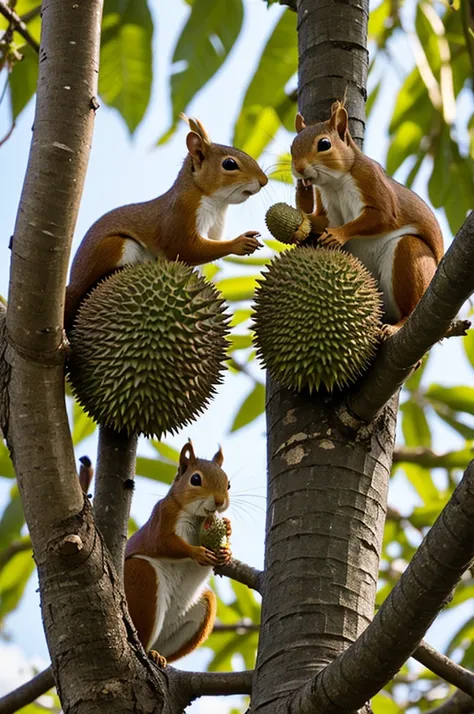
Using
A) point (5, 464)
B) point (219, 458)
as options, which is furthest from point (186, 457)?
point (5, 464)

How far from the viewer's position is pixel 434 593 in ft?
6.86

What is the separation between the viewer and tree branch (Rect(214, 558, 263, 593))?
10.5 feet

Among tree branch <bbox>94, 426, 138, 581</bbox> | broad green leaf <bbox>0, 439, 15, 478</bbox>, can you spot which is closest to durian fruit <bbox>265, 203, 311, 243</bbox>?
tree branch <bbox>94, 426, 138, 581</bbox>

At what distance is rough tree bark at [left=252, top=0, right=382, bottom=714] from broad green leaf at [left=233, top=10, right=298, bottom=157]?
1.83 meters

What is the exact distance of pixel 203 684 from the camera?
2709mm

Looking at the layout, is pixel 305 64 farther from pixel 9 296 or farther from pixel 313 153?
pixel 9 296

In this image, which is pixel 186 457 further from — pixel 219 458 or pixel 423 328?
pixel 423 328

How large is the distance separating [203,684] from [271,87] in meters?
2.89

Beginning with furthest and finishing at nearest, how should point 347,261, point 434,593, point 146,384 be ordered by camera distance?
point 347,261, point 146,384, point 434,593

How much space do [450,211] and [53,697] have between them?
3.10 m

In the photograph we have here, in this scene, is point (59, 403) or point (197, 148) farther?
point (197, 148)

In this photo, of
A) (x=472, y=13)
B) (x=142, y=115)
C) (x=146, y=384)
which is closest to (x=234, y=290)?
(x=142, y=115)

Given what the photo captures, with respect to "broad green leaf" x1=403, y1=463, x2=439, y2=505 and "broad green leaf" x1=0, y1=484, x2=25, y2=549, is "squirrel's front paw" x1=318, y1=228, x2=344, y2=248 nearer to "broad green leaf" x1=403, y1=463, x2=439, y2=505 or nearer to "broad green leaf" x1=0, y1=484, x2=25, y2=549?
"broad green leaf" x1=0, y1=484, x2=25, y2=549

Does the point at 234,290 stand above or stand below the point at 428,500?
above
